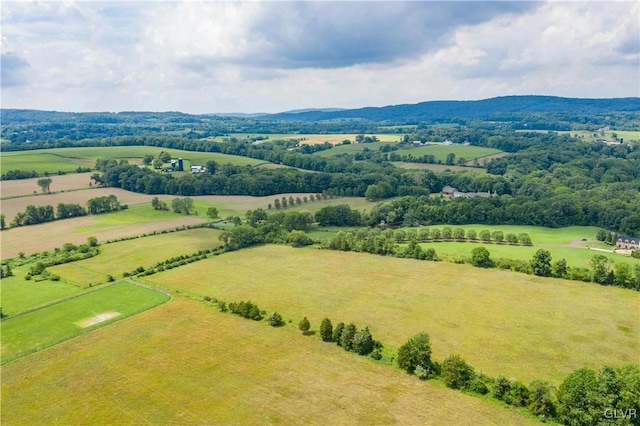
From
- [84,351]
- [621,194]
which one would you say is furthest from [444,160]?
[84,351]

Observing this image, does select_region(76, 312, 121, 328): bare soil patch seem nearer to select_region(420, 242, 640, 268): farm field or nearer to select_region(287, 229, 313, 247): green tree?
select_region(287, 229, 313, 247): green tree

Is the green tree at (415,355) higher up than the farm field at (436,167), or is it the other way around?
the farm field at (436,167)

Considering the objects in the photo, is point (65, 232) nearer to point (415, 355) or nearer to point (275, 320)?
point (275, 320)

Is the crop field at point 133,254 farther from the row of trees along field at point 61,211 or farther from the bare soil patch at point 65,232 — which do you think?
the row of trees along field at point 61,211

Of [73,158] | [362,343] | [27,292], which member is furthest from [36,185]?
[362,343]

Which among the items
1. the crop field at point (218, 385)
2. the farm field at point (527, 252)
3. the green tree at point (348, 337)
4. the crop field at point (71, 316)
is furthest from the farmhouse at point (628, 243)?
the crop field at point (71, 316)

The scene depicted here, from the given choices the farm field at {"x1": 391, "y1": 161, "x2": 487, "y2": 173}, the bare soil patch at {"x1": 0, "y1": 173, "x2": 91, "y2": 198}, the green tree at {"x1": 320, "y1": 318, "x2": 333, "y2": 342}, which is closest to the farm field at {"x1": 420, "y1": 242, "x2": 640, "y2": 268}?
the green tree at {"x1": 320, "y1": 318, "x2": 333, "y2": 342}

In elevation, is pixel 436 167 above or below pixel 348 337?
above
